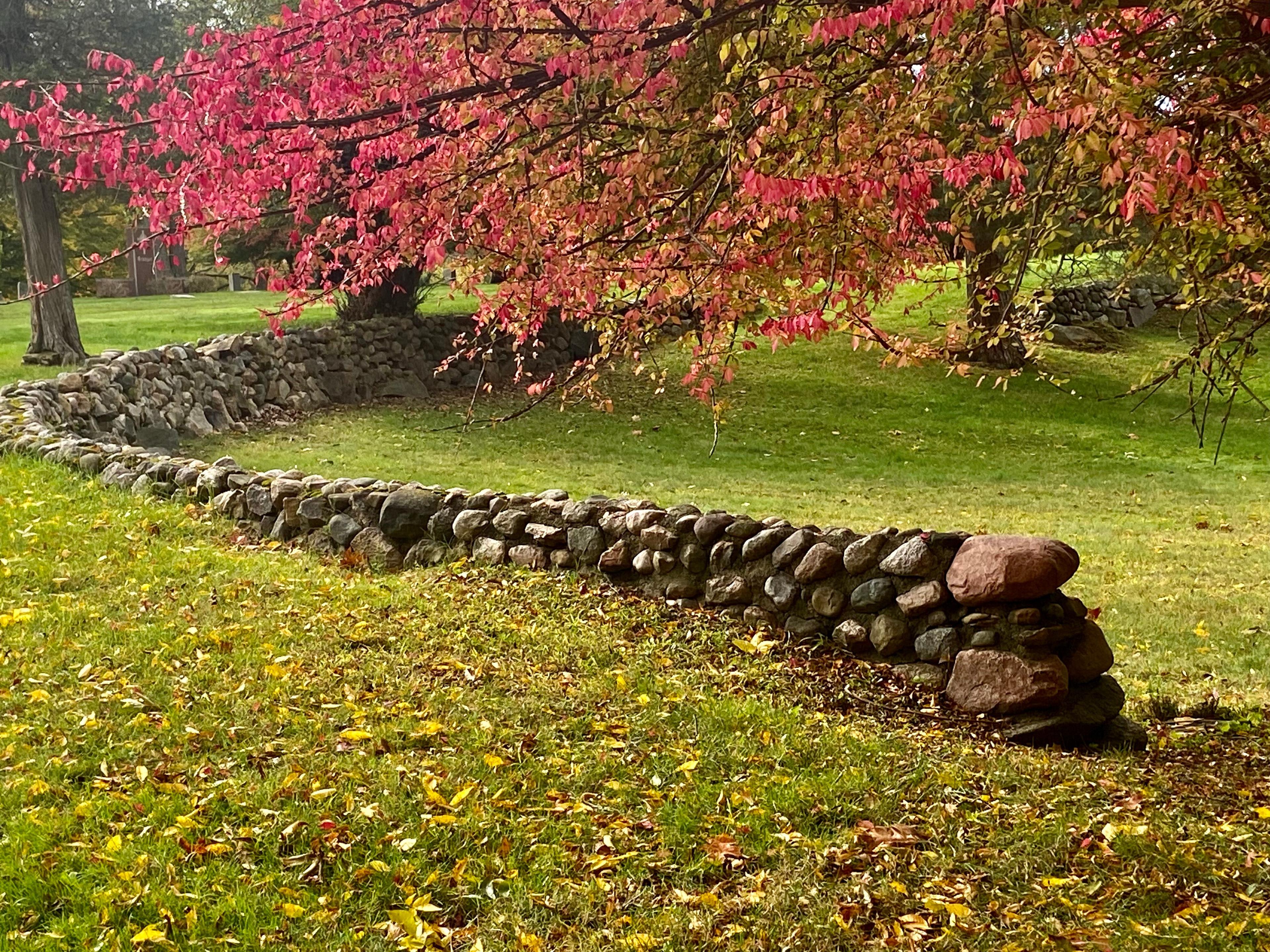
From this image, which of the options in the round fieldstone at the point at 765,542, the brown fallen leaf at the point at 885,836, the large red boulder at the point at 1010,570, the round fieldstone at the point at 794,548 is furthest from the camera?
the round fieldstone at the point at 765,542

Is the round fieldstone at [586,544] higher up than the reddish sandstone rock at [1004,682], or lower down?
higher up

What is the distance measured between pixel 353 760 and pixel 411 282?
17.6 metres

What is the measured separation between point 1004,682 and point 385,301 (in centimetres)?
1703

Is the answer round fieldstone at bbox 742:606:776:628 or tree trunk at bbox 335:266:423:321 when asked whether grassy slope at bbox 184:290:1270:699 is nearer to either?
round fieldstone at bbox 742:606:776:628

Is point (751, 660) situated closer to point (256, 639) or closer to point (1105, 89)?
point (256, 639)

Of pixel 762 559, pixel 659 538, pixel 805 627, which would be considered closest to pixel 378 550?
pixel 659 538

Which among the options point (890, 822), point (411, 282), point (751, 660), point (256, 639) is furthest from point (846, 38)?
point (411, 282)

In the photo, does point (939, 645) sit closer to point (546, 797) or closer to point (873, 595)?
point (873, 595)

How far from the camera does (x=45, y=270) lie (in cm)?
1819

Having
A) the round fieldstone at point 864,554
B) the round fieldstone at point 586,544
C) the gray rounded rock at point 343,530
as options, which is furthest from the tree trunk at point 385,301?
the round fieldstone at point 864,554

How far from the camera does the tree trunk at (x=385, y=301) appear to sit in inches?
798

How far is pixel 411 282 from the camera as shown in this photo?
68.8 feet

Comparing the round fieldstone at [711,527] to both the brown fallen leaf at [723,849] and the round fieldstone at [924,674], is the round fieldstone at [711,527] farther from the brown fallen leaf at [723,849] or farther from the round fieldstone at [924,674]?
the brown fallen leaf at [723,849]

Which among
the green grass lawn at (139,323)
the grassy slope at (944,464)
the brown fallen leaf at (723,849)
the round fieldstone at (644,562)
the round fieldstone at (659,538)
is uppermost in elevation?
the green grass lawn at (139,323)
